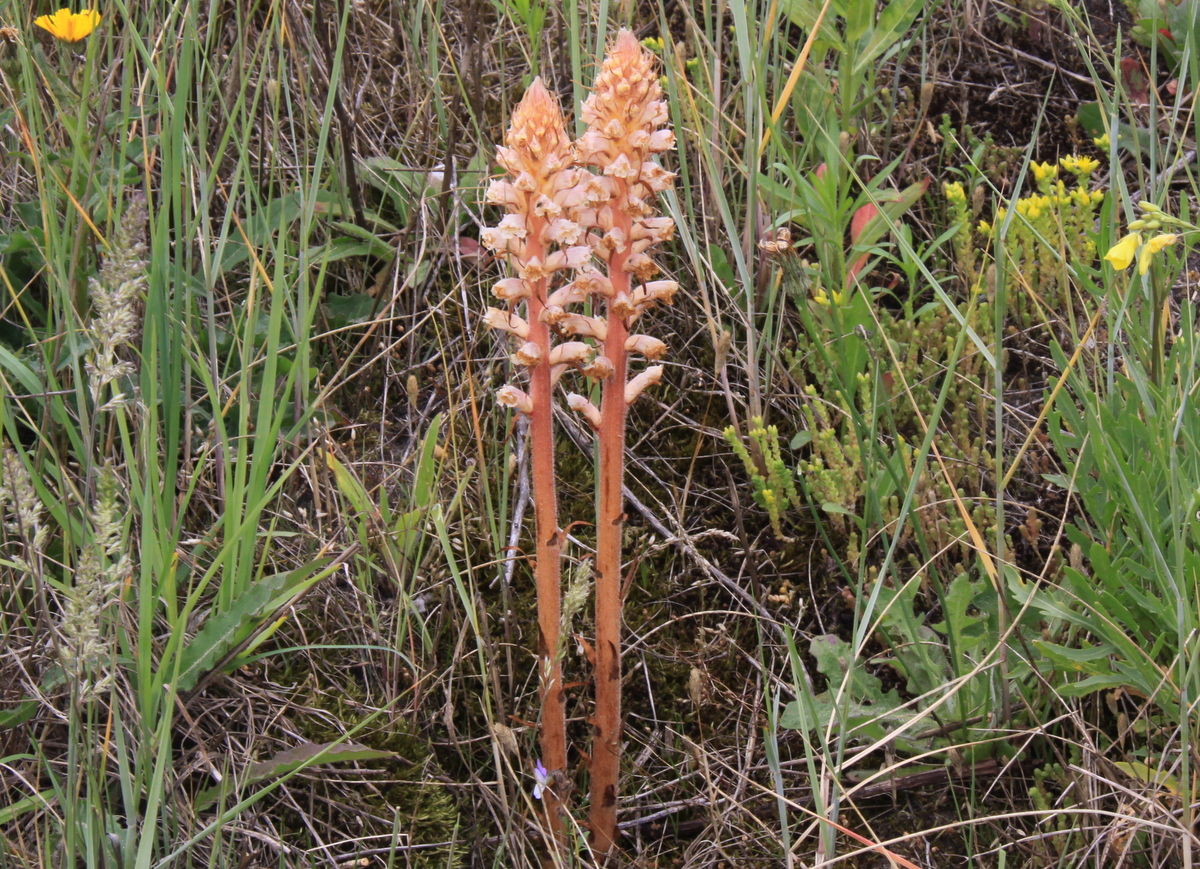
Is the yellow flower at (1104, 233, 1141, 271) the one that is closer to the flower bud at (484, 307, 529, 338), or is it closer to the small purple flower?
the flower bud at (484, 307, 529, 338)

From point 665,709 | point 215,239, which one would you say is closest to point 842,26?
point 215,239

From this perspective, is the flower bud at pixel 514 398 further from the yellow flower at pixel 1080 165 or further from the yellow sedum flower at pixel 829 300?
the yellow flower at pixel 1080 165

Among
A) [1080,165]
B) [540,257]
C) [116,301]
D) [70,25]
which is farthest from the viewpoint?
[1080,165]

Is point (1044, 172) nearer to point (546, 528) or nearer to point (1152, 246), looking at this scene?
point (1152, 246)

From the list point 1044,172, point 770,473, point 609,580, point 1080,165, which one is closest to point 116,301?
point 609,580

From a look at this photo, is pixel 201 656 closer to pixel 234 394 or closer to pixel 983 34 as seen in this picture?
pixel 234 394

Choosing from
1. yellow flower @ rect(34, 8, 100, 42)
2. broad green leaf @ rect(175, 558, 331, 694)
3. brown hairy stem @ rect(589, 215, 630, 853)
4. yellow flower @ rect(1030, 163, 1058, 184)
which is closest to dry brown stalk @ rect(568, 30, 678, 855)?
brown hairy stem @ rect(589, 215, 630, 853)

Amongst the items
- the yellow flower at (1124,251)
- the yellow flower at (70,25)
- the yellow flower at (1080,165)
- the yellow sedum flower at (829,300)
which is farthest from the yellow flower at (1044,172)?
the yellow flower at (70,25)

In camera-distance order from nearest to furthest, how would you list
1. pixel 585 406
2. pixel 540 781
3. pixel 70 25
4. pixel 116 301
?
pixel 116 301
pixel 585 406
pixel 540 781
pixel 70 25
